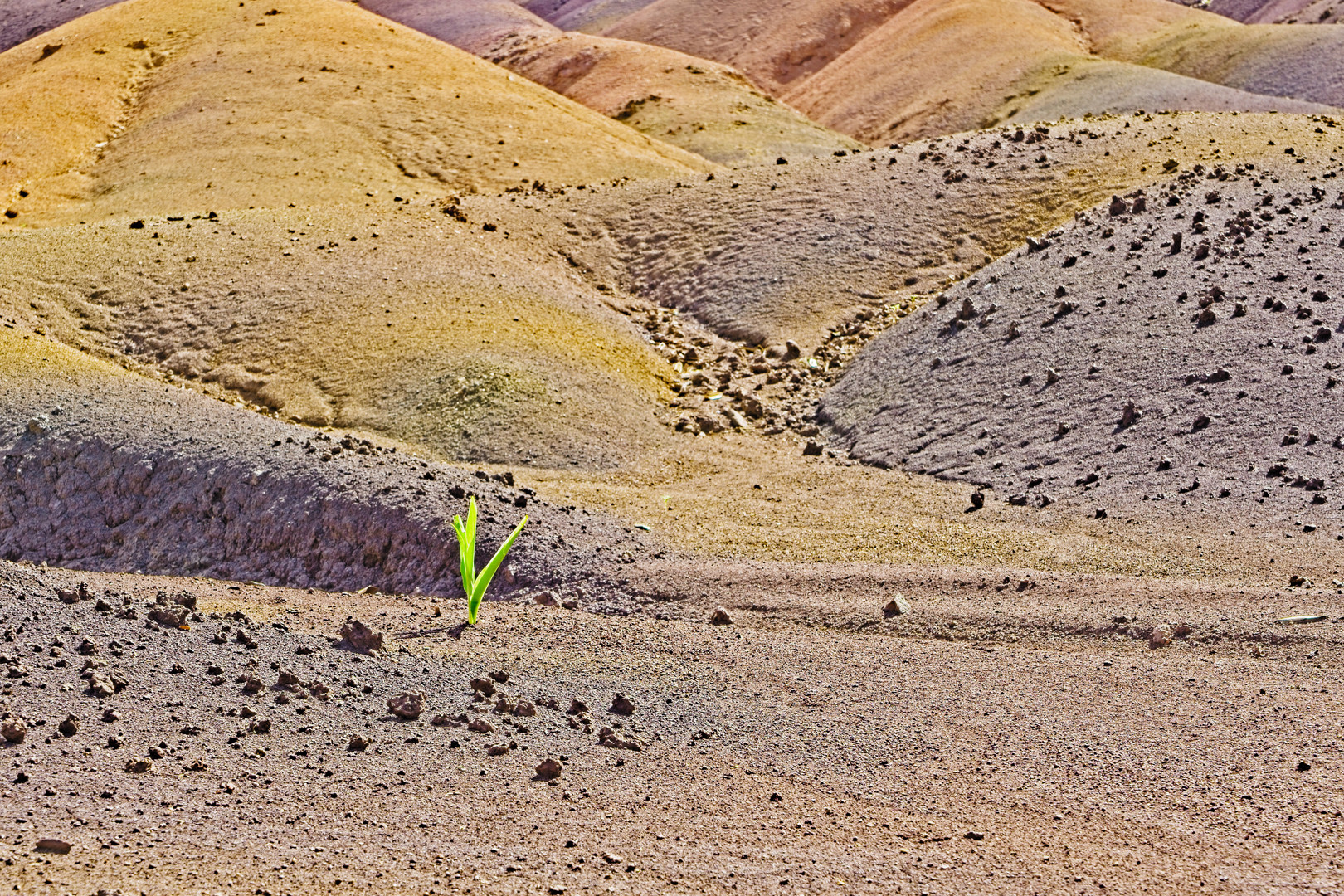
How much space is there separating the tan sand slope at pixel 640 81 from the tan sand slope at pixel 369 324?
17.5 m

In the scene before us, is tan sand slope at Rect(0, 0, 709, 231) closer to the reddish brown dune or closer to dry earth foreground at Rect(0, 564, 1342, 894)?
dry earth foreground at Rect(0, 564, 1342, 894)

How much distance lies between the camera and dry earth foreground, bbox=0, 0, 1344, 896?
243 inches

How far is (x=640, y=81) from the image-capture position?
4638 centimetres

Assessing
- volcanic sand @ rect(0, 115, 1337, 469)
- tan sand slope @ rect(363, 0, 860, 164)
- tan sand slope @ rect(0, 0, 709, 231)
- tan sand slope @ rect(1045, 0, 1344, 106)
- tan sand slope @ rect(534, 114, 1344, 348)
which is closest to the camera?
volcanic sand @ rect(0, 115, 1337, 469)

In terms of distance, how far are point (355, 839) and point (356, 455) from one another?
6530mm

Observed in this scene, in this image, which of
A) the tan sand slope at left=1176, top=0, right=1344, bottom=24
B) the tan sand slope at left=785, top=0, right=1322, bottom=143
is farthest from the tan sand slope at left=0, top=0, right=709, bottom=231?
the tan sand slope at left=1176, top=0, right=1344, bottom=24

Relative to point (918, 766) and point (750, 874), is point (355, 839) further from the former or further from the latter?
point (918, 766)

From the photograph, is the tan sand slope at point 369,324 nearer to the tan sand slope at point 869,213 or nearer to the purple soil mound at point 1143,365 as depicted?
the tan sand slope at point 869,213

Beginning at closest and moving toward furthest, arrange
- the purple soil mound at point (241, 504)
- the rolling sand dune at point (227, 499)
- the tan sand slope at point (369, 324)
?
the purple soil mound at point (241, 504) < the rolling sand dune at point (227, 499) < the tan sand slope at point (369, 324)

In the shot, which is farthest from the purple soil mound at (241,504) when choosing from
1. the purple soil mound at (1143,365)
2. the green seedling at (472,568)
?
the purple soil mound at (1143,365)

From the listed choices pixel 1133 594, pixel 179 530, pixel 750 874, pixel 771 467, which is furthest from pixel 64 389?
pixel 750 874

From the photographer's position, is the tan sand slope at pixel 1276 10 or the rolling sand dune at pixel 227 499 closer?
the rolling sand dune at pixel 227 499

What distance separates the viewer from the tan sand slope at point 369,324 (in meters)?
15.5

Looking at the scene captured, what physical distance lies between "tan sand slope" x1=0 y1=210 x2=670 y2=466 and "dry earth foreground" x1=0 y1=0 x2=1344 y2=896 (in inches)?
2.7
